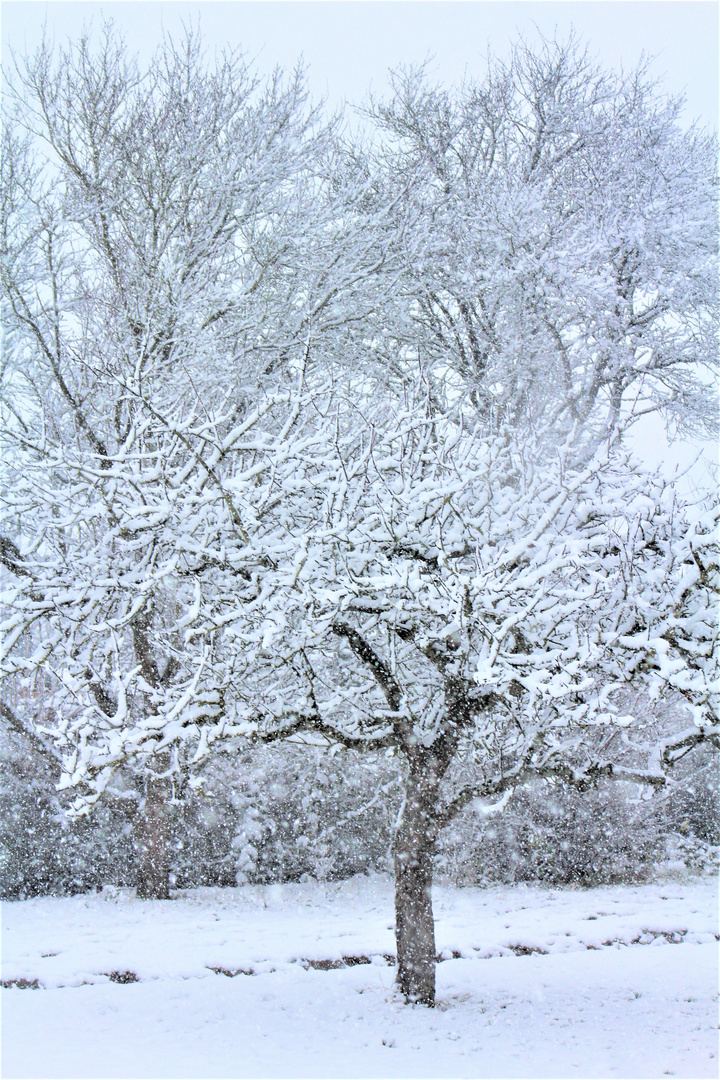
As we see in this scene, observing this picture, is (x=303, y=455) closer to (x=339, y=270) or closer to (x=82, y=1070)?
(x=82, y=1070)

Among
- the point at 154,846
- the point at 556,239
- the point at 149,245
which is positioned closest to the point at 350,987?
the point at 154,846

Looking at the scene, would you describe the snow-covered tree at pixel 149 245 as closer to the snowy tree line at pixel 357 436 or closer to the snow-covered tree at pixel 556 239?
the snowy tree line at pixel 357 436

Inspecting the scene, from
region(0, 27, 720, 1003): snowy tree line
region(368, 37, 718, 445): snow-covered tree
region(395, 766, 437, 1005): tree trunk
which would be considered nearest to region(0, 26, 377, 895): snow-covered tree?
region(0, 27, 720, 1003): snowy tree line

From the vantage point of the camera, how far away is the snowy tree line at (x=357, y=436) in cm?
449

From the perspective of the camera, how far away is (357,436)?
5.37 metres

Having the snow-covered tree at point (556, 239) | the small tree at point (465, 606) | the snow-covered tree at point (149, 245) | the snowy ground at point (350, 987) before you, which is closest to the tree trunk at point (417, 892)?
the small tree at point (465, 606)

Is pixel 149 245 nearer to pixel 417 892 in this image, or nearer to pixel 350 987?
pixel 417 892

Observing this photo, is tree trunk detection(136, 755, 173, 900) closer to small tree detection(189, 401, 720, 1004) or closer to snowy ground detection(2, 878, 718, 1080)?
snowy ground detection(2, 878, 718, 1080)

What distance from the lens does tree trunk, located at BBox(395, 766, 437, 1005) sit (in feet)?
17.5

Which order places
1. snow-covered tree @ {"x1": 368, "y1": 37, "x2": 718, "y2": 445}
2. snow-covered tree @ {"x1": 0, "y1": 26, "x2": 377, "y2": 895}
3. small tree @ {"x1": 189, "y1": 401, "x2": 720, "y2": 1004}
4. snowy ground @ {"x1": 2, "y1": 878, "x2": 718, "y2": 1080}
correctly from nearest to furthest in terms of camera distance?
small tree @ {"x1": 189, "y1": 401, "x2": 720, "y2": 1004} < snowy ground @ {"x1": 2, "y1": 878, "x2": 718, "y2": 1080} < snow-covered tree @ {"x1": 0, "y1": 26, "x2": 377, "y2": 895} < snow-covered tree @ {"x1": 368, "y1": 37, "x2": 718, "y2": 445}

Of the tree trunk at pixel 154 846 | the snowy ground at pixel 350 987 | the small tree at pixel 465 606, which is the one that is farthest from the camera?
the tree trunk at pixel 154 846

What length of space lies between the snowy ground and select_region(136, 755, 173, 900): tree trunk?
263 mm

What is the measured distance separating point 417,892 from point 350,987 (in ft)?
4.01

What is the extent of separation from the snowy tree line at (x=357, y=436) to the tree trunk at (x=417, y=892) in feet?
0.07
